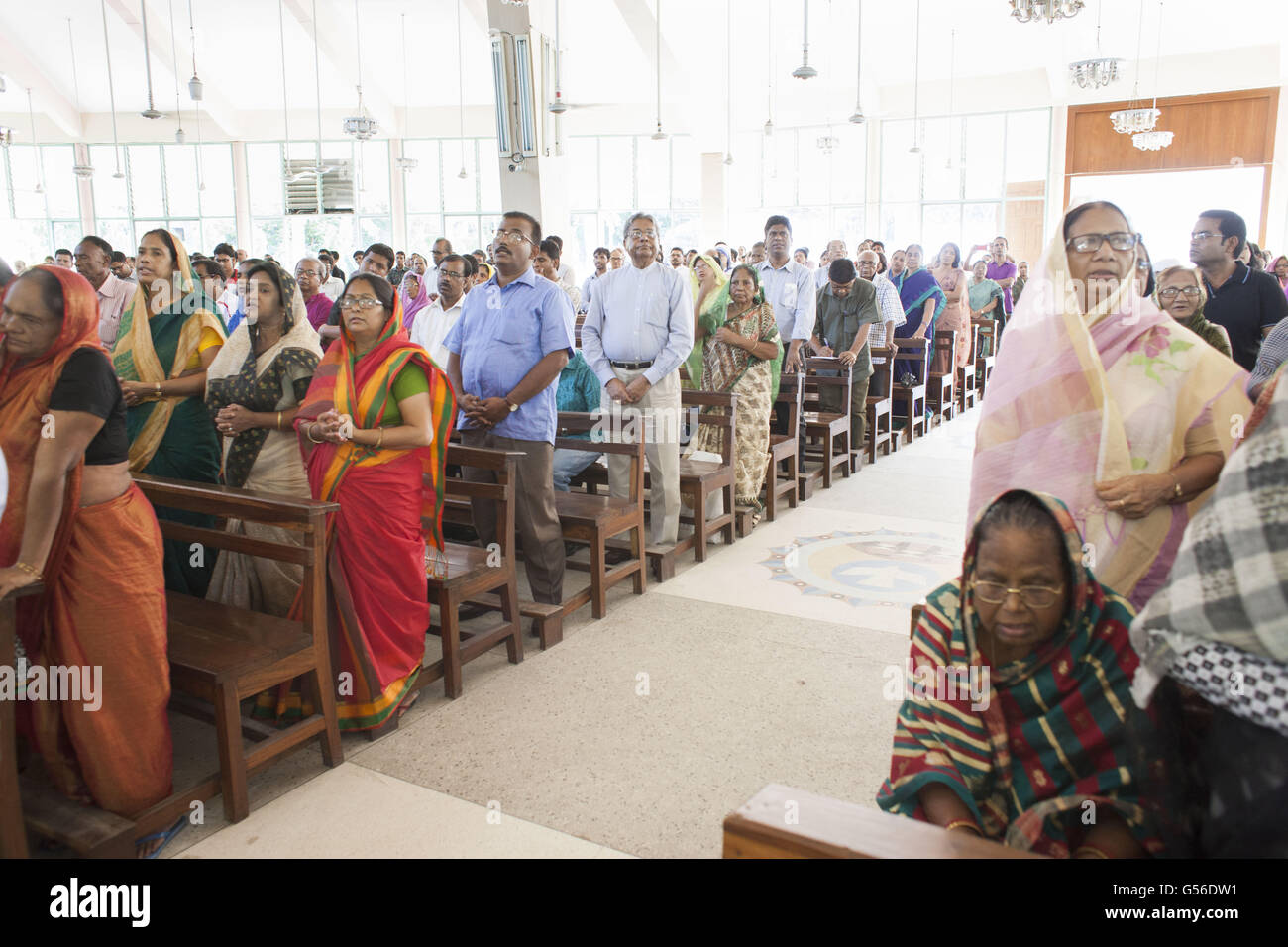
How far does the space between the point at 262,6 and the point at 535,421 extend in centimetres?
1277

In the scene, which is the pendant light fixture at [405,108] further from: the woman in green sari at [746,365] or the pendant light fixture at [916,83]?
the woman in green sari at [746,365]

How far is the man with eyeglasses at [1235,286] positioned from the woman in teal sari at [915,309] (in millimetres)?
3956

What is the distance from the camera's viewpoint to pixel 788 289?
5691 millimetres

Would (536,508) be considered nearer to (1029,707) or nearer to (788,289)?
(1029,707)

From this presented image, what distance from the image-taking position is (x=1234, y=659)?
99cm

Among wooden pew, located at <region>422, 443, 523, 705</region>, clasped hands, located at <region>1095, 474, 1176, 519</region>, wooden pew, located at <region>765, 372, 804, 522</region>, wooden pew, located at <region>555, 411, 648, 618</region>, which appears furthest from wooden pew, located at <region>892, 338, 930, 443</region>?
clasped hands, located at <region>1095, 474, 1176, 519</region>

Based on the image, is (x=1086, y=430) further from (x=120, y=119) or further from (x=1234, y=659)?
(x=120, y=119)

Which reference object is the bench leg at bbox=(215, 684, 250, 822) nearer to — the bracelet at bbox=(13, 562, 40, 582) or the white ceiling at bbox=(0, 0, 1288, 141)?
the bracelet at bbox=(13, 562, 40, 582)

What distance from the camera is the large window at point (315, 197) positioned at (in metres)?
16.5

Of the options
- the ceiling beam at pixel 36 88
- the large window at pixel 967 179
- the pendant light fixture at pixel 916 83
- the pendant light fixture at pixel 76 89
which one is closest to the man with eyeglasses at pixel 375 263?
the pendant light fixture at pixel 916 83

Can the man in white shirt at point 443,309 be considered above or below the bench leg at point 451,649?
above

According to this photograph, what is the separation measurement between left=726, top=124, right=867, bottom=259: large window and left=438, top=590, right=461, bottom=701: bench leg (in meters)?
13.5

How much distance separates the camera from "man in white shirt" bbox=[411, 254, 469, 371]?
4855 mm

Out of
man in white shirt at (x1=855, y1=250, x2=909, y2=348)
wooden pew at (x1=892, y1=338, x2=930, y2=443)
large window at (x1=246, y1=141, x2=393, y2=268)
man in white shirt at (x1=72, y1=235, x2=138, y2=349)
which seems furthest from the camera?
large window at (x1=246, y1=141, x2=393, y2=268)
